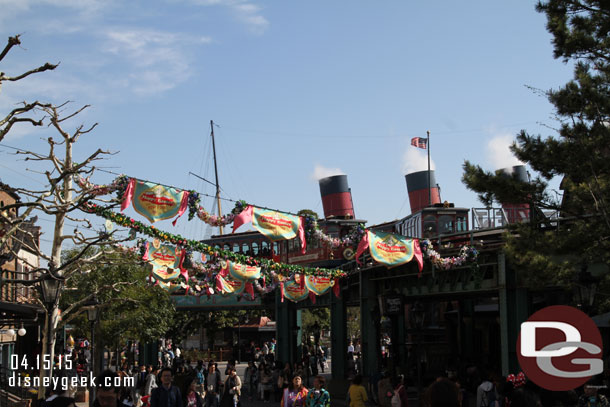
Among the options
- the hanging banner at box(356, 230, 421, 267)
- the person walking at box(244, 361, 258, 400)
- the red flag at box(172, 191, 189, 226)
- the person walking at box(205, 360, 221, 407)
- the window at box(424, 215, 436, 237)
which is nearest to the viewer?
the red flag at box(172, 191, 189, 226)

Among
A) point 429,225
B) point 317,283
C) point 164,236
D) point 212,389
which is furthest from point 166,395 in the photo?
point 429,225

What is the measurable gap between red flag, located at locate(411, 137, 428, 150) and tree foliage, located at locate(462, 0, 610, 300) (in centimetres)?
3325

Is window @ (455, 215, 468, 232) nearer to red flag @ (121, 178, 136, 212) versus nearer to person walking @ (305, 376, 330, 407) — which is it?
red flag @ (121, 178, 136, 212)

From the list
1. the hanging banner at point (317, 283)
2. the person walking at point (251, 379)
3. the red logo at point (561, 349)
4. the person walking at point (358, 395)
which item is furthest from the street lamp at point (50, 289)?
the person walking at point (251, 379)

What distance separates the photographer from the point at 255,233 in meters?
50.3

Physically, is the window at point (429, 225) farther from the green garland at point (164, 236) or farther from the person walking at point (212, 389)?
the person walking at point (212, 389)

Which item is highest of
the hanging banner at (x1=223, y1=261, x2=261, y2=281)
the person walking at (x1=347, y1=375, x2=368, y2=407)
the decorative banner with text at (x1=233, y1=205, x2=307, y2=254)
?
the decorative banner with text at (x1=233, y1=205, x2=307, y2=254)

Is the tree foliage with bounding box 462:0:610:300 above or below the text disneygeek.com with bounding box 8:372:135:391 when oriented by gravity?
above

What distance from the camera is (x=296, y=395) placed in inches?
615

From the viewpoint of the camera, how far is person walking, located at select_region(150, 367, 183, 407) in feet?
39.5

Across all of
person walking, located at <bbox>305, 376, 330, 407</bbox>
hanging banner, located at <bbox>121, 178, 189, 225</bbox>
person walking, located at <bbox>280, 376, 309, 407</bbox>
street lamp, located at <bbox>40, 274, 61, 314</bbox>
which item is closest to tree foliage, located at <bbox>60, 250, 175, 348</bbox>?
hanging banner, located at <bbox>121, 178, 189, 225</bbox>

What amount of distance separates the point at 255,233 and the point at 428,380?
1363 inches

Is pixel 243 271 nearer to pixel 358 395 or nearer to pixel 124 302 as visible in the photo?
pixel 124 302

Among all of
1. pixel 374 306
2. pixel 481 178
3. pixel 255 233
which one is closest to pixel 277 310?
pixel 255 233
